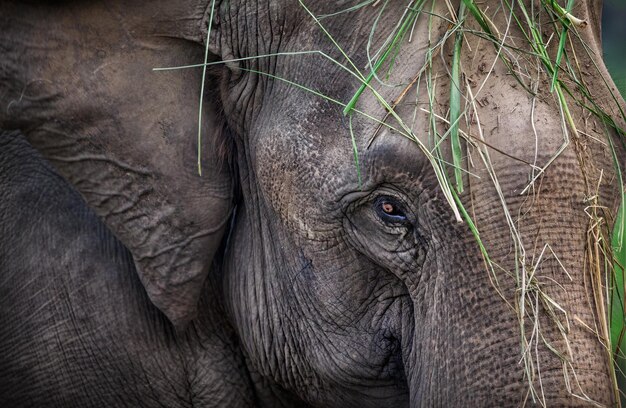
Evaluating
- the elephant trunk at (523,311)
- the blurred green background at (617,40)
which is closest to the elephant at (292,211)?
the elephant trunk at (523,311)

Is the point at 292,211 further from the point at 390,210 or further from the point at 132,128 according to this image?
the point at 132,128

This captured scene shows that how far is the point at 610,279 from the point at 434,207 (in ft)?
1.37

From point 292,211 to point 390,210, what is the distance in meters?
0.30

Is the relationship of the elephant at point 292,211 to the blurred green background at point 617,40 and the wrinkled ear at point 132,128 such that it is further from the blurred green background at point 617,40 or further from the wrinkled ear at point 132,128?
the blurred green background at point 617,40

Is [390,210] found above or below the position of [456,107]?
below

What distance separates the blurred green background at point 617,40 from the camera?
126 inches

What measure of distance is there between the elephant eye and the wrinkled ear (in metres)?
0.55

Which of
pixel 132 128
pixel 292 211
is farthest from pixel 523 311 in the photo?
pixel 132 128

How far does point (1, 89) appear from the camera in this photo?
8.75ft

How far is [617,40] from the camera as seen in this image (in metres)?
4.48

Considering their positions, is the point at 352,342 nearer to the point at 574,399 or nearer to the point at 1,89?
the point at 574,399

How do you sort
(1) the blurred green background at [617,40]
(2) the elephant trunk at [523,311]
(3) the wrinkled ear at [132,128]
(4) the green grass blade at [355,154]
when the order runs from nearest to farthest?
1. (2) the elephant trunk at [523,311]
2. (4) the green grass blade at [355,154]
3. (3) the wrinkled ear at [132,128]
4. (1) the blurred green background at [617,40]

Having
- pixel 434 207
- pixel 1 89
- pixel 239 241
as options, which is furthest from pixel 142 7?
pixel 434 207

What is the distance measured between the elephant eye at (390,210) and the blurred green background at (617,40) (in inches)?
35.2
